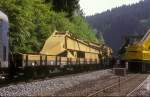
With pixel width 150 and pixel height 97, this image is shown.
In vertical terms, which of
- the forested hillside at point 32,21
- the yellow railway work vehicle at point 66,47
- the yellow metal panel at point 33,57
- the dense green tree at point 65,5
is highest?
the dense green tree at point 65,5

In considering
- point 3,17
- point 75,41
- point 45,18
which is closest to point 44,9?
point 45,18

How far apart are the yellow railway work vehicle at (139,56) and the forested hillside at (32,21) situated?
5.96 meters

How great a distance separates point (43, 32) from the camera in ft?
177

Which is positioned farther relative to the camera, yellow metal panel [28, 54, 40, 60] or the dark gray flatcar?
yellow metal panel [28, 54, 40, 60]

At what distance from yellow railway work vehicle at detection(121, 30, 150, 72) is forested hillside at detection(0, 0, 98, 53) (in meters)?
5.96

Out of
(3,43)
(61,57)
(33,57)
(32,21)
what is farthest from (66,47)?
(3,43)

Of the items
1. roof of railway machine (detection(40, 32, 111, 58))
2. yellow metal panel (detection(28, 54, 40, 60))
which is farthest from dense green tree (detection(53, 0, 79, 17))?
yellow metal panel (detection(28, 54, 40, 60))

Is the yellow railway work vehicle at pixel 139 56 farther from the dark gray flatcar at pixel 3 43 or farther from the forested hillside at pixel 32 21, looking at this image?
the dark gray flatcar at pixel 3 43

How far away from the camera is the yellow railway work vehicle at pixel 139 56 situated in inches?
1785

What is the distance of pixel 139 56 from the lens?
45.5 m

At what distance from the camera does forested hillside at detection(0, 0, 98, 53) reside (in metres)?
42.3

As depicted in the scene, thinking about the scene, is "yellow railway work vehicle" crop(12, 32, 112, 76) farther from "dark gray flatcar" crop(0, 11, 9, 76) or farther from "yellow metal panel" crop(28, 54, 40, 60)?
"dark gray flatcar" crop(0, 11, 9, 76)

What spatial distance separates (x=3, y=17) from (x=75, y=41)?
1969 cm

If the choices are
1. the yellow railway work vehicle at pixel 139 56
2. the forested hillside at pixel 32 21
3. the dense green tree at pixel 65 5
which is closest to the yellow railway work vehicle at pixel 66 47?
the forested hillside at pixel 32 21
